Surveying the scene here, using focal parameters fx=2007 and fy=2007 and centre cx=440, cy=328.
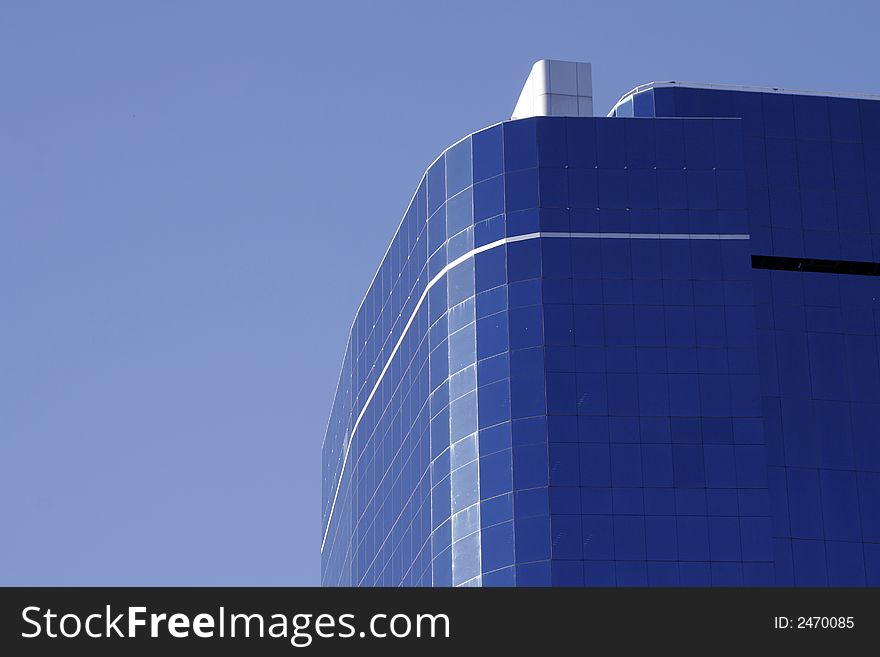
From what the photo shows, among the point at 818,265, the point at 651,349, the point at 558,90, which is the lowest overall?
the point at 651,349

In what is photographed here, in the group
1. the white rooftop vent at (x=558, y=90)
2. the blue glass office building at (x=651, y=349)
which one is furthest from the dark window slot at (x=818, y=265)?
the white rooftop vent at (x=558, y=90)

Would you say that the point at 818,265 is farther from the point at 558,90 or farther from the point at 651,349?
the point at 558,90

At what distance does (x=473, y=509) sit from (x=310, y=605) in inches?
2676

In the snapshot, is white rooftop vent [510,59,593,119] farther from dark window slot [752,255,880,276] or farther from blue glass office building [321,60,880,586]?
dark window slot [752,255,880,276]

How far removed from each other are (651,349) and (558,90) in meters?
17.4

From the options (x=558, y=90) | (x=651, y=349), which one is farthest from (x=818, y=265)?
(x=558, y=90)

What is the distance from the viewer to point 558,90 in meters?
115

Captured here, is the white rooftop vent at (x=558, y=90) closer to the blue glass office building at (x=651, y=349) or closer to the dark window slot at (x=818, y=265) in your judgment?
the blue glass office building at (x=651, y=349)

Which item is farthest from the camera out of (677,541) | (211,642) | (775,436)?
(775,436)

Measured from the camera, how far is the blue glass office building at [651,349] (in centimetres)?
10269

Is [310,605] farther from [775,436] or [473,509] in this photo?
[775,436]

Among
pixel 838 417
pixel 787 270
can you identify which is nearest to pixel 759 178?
pixel 787 270

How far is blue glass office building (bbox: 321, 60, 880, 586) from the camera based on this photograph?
337 feet

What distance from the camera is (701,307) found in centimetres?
10775
